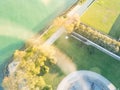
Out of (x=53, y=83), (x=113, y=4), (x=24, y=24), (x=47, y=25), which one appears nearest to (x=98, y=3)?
(x=113, y=4)

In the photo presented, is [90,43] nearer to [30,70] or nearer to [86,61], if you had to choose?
[86,61]

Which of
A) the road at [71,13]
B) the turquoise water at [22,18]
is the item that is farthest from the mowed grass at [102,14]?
the turquoise water at [22,18]

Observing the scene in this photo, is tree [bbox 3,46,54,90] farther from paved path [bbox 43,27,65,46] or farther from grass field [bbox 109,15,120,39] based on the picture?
grass field [bbox 109,15,120,39]


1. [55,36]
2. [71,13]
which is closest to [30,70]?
[55,36]

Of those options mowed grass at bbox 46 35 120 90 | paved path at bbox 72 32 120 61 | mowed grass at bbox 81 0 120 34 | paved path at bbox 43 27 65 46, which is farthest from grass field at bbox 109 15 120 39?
paved path at bbox 43 27 65 46

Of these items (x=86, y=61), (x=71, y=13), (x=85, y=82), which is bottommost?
(x=85, y=82)

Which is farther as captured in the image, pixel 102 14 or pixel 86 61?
pixel 102 14
